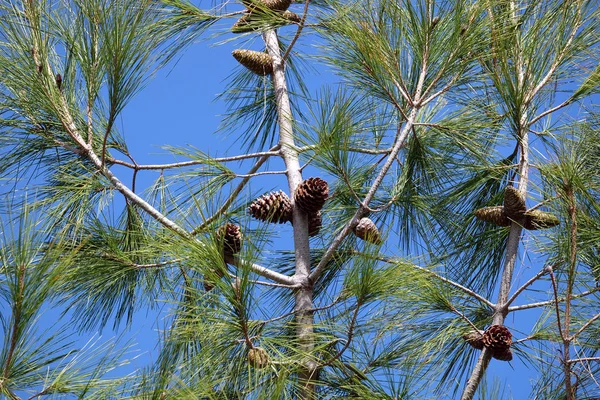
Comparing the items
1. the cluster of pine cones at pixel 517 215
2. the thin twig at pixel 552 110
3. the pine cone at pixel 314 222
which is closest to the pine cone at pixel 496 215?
the cluster of pine cones at pixel 517 215

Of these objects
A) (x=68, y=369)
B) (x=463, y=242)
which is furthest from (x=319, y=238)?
(x=68, y=369)

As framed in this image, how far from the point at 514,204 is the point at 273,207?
376mm

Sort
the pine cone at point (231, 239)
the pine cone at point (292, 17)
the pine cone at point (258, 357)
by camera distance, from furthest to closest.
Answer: the pine cone at point (292, 17) → the pine cone at point (231, 239) → the pine cone at point (258, 357)

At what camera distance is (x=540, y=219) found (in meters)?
1.71

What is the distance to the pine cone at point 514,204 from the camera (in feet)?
5.56

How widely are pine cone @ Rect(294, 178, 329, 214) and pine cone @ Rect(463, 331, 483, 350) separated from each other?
30 centimetres

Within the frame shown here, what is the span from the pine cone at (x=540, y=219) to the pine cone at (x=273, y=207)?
377mm

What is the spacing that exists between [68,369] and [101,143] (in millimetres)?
484

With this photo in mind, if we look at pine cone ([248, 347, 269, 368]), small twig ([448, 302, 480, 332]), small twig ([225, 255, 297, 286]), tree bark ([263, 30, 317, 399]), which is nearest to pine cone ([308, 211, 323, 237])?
tree bark ([263, 30, 317, 399])

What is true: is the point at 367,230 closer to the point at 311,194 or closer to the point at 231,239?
the point at 311,194

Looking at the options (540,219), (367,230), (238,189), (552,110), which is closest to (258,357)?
(367,230)

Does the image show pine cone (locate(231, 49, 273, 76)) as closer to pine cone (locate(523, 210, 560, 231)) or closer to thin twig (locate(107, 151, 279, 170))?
thin twig (locate(107, 151, 279, 170))

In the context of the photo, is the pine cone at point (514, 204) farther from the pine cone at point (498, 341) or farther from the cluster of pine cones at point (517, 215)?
the pine cone at point (498, 341)

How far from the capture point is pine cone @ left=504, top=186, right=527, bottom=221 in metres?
1.69
